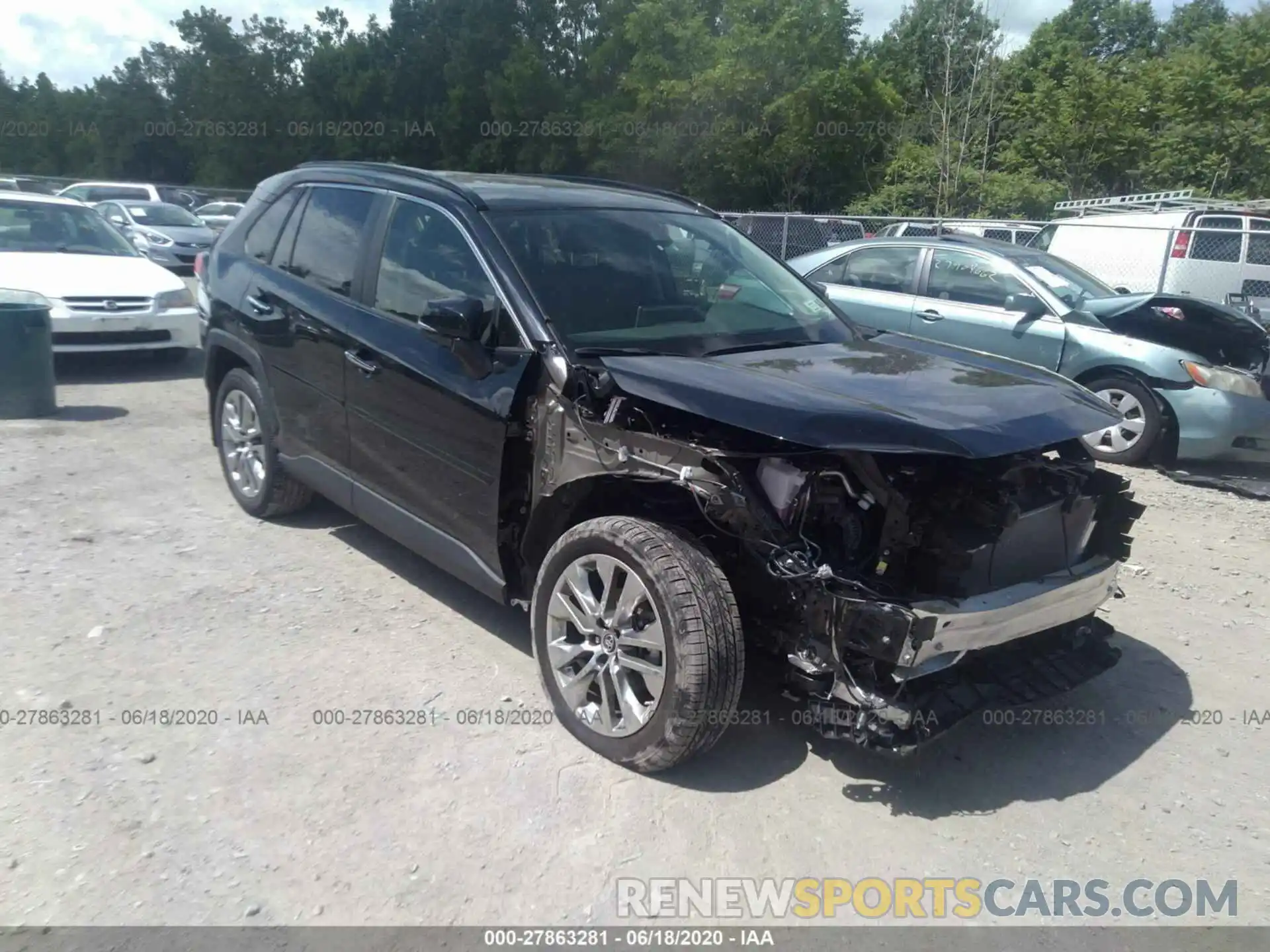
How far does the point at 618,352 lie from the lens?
3.90 metres

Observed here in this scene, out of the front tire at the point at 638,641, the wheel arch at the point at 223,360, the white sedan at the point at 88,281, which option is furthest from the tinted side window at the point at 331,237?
the white sedan at the point at 88,281

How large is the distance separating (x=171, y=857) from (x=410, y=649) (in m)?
1.49

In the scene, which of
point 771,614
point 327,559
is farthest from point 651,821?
point 327,559

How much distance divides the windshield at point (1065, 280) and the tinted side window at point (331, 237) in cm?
602

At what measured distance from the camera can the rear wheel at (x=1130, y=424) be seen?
7.97 metres

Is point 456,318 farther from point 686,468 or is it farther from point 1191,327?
point 1191,327

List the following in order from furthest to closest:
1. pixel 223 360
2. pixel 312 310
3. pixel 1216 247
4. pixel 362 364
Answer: pixel 1216 247 < pixel 223 360 < pixel 312 310 < pixel 362 364

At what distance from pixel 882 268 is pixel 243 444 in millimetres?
→ 6019

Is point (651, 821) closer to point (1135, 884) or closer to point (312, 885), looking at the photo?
point (312, 885)

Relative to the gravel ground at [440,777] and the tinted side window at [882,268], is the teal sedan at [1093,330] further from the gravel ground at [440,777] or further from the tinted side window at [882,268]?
the gravel ground at [440,777]

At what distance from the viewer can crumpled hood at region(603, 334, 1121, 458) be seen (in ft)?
10.5

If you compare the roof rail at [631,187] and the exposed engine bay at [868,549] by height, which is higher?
the roof rail at [631,187]

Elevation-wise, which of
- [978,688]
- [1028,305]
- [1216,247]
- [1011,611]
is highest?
[1216,247]

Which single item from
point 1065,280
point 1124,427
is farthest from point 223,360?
point 1065,280
